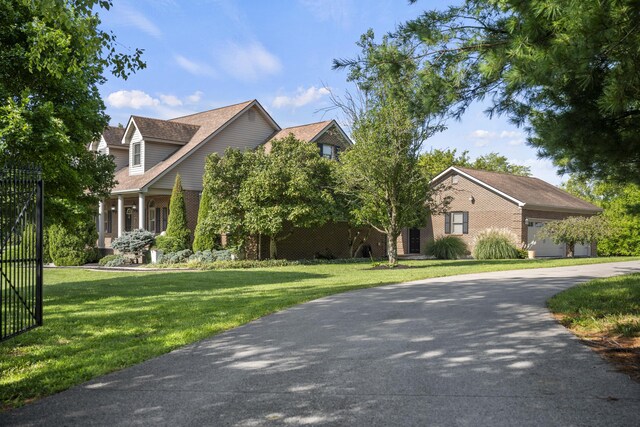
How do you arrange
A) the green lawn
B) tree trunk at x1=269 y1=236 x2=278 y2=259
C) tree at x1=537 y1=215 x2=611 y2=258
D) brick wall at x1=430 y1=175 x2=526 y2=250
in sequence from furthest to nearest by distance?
1. brick wall at x1=430 y1=175 x2=526 y2=250
2. tree at x1=537 y1=215 x2=611 y2=258
3. tree trunk at x1=269 y1=236 x2=278 y2=259
4. the green lawn

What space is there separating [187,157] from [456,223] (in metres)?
16.3

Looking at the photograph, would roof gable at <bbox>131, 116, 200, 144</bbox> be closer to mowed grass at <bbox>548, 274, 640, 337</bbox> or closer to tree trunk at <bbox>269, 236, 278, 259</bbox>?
tree trunk at <bbox>269, 236, 278, 259</bbox>

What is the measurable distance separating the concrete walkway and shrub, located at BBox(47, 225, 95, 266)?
1864 cm

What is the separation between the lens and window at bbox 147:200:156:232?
29.0 m

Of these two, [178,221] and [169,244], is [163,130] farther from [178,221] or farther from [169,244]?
[169,244]

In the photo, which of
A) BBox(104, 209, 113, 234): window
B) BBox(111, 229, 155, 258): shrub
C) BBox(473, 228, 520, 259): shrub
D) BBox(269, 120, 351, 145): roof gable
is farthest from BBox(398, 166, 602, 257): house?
BBox(104, 209, 113, 234): window

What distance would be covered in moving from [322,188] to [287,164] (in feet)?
7.35

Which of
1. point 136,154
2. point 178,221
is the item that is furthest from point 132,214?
point 178,221

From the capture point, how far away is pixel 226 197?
79.0ft

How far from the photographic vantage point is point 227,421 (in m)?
4.31

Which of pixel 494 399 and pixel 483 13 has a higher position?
pixel 483 13

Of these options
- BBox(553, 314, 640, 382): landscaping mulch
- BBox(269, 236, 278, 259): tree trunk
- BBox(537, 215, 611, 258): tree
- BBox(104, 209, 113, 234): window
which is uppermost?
BBox(104, 209, 113, 234): window

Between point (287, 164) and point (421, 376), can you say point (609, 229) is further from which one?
point (421, 376)

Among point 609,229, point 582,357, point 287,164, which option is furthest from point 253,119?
point 582,357
